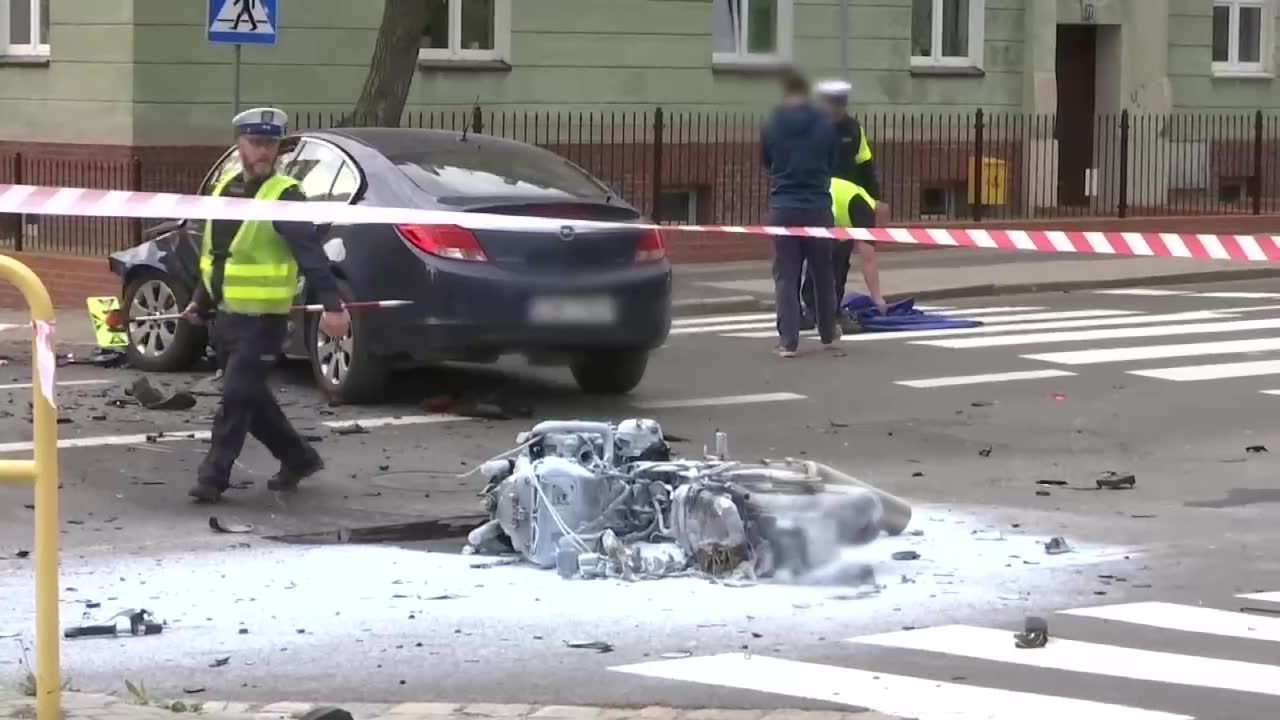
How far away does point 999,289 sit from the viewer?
2153 centimetres

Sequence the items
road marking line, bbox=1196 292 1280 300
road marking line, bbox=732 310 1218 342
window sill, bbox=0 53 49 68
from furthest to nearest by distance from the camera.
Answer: window sill, bbox=0 53 49 68
road marking line, bbox=1196 292 1280 300
road marking line, bbox=732 310 1218 342

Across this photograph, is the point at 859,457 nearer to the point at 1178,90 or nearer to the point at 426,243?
the point at 426,243

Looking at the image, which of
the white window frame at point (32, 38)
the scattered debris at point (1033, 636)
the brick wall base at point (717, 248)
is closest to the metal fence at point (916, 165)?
the brick wall base at point (717, 248)

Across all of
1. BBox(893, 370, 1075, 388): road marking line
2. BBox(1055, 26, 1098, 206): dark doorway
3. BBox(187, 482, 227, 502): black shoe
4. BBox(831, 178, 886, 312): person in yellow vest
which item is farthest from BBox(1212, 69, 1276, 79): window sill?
BBox(187, 482, 227, 502): black shoe

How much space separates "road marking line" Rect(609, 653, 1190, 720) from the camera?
666cm

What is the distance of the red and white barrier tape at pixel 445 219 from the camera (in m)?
9.26

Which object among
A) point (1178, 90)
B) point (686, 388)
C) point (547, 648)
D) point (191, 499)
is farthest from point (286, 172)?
point (1178, 90)

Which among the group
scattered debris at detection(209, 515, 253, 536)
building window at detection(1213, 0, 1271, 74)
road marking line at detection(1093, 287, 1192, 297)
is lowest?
scattered debris at detection(209, 515, 253, 536)

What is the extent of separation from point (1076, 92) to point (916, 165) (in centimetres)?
367

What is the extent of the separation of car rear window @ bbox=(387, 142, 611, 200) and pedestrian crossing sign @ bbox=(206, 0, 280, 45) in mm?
4628

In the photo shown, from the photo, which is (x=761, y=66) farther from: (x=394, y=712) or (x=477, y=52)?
(x=477, y=52)

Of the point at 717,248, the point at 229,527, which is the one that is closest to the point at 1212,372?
the point at 229,527

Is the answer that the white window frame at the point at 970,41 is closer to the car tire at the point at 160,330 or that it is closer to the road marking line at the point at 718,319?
the road marking line at the point at 718,319

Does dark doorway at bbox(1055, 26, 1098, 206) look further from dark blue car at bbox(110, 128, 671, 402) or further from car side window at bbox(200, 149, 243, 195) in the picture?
dark blue car at bbox(110, 128, 671, 402)
